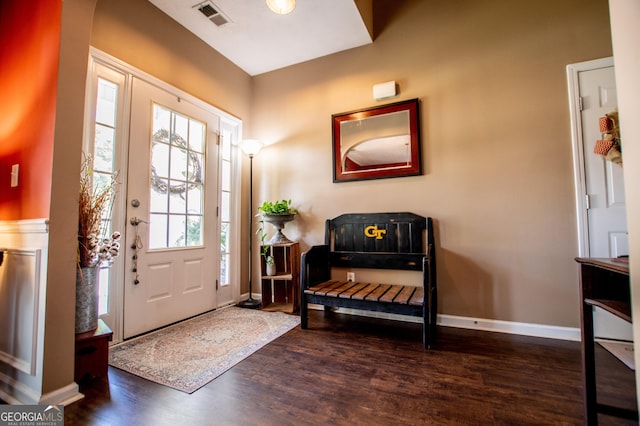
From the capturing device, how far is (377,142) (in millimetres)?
2893

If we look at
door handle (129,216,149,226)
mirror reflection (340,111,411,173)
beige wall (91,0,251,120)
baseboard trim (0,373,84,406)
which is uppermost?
beige wall (91,0,251,120)

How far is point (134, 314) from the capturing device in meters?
2.28

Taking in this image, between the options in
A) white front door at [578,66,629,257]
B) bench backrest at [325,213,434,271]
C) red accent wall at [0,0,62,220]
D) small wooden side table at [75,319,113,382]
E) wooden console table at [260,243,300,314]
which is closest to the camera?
red accent wall at [0,0,62,220]

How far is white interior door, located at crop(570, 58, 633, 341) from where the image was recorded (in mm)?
2068

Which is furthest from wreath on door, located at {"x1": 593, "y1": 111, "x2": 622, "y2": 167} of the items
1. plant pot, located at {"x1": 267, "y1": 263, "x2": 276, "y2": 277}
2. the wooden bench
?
plant pot, located at {"x1": 267, "y1": 263, "x2": 276, "y2": 277}

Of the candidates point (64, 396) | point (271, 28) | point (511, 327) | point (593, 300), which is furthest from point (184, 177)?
point (511, 327)

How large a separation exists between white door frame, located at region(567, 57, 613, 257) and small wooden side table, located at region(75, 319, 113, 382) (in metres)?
3.41

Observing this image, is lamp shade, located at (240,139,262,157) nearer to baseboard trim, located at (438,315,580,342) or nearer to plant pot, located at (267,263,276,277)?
plant pot, located at (267,263,276,277)

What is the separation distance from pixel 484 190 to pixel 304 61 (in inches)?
96.6

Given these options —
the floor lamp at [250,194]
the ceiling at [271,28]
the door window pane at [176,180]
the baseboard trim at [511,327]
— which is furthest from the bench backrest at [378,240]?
the ceiling at [271,28]

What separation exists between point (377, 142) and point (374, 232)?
941 mm

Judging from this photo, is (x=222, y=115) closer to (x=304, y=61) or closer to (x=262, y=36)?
(x=262, y=36)

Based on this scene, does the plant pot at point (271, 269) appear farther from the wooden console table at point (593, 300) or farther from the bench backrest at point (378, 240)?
the wooden console table at point (593, 300)

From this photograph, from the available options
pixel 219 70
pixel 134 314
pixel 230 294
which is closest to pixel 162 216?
pixel 134 314
